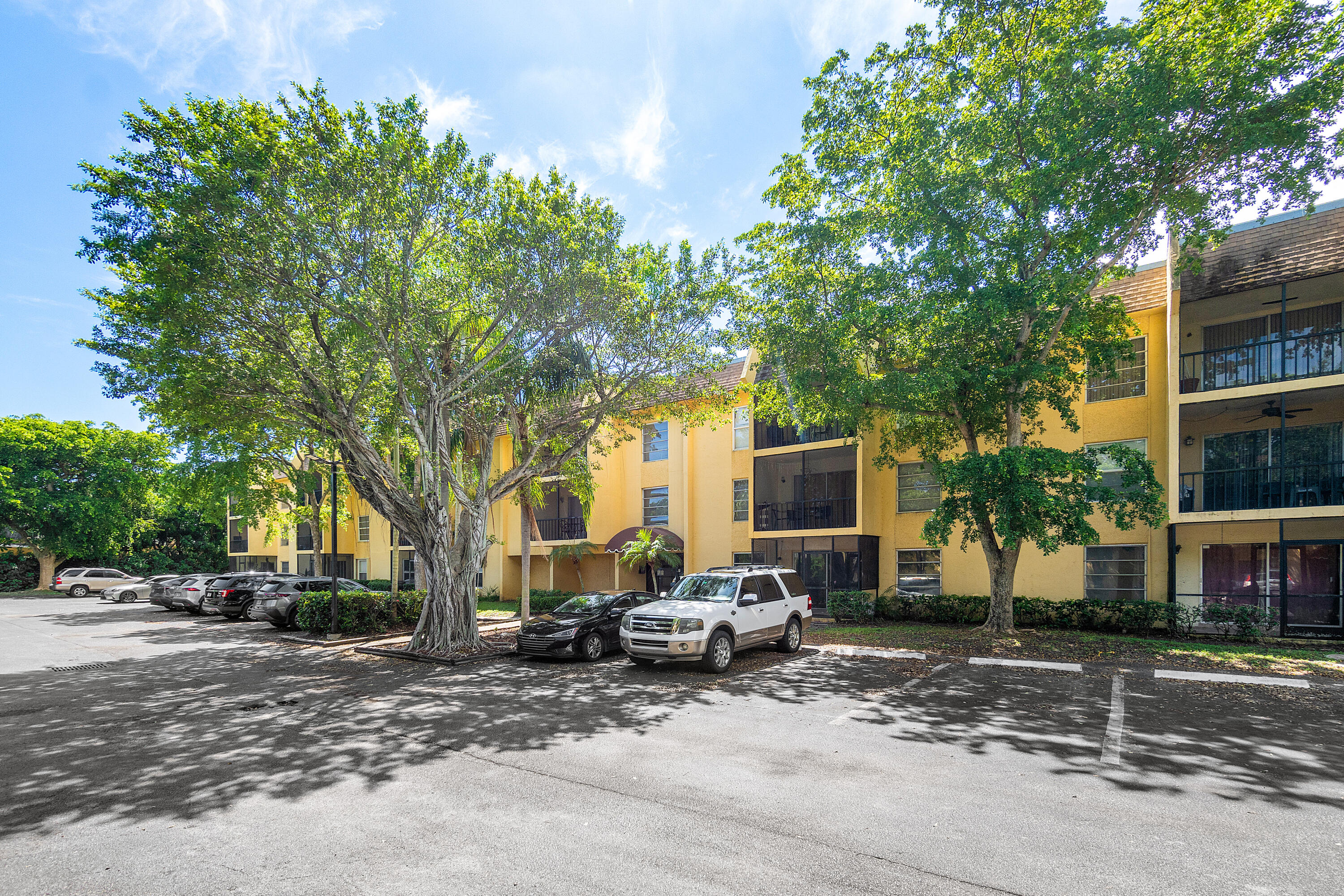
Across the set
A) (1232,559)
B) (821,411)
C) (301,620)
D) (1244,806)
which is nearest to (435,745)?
(1244,806)

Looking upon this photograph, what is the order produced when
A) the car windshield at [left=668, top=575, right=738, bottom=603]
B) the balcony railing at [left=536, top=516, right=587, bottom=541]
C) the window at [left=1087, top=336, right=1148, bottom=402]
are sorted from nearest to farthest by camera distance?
the car windshield at [left=668, top=575, right=738, bottom=603] < the window at [left=1087, top=336, right=1148, bottom=402] < the balcony railing at [left=536, top=516, right=587, bottom=541]

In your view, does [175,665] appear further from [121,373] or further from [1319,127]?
[1319,127]

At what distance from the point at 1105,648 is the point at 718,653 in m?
8.51

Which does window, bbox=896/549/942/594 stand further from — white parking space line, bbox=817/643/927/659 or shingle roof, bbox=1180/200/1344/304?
shingle roof, bbox=1180/200/1344/304

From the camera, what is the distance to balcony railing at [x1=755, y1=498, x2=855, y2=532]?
22.0 m

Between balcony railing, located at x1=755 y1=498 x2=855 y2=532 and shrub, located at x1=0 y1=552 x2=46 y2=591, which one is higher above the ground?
balcony railing, located at x1=755 y1=498 x2=855 y2=532

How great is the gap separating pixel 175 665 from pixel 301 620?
4.74m

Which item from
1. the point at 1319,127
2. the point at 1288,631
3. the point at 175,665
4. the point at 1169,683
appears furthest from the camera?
the point at 1288,631

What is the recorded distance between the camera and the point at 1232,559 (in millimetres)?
17109

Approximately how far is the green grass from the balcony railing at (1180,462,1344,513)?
327 cm

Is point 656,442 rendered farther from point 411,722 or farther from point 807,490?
point 411,722

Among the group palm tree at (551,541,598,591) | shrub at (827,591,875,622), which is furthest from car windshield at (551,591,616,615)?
palm tree at (551,541,598,591)

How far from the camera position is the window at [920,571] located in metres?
20.8

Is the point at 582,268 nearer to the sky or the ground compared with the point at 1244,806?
nearer to the sky
